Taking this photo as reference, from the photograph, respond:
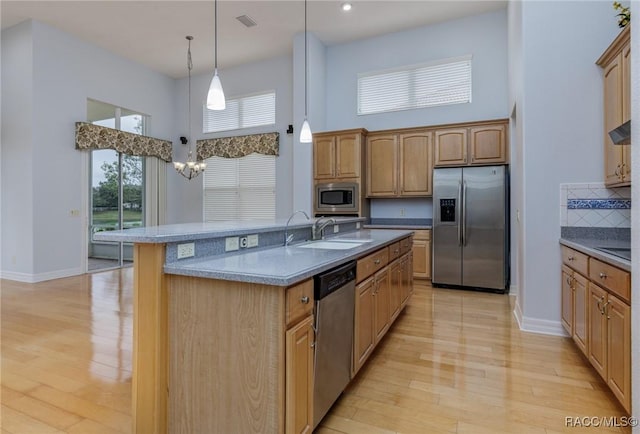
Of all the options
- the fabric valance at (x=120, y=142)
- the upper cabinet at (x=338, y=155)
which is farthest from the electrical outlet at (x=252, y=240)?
the fabric valance at (x=120, y=142)

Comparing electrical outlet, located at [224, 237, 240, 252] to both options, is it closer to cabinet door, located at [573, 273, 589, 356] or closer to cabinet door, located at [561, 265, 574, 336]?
cabinet door, located at [573, 273, 589, 356]

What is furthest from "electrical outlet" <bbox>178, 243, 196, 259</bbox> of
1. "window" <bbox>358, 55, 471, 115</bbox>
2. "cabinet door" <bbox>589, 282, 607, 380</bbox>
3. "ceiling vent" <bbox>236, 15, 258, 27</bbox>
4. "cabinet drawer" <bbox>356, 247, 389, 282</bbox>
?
"window" <bbox>358, 55, 471, 115</bbox>

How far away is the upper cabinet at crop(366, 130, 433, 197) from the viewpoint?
5.40 m

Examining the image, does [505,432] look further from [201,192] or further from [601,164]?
[201,192]

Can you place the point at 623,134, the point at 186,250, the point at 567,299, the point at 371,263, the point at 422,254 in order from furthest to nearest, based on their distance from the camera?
the point at 422,254, the point at 567,299, the point at 371,263, the point at 623,134, the point at 186,250

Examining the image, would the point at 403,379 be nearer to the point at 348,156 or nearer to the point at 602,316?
the point at 602,316

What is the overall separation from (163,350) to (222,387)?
0.38m

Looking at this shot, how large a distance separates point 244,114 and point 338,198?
10.4 feet

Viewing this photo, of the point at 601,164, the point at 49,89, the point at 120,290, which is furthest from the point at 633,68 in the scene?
the point at 49,89

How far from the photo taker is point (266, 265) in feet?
5.64

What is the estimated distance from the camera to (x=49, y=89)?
5508 mm

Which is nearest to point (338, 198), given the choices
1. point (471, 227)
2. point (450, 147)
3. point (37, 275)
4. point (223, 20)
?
point (450, 147)

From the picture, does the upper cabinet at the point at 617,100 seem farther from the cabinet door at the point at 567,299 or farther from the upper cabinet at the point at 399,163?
the upper cabinet at the point at 399,163

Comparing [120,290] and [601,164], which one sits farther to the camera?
[120,290]
